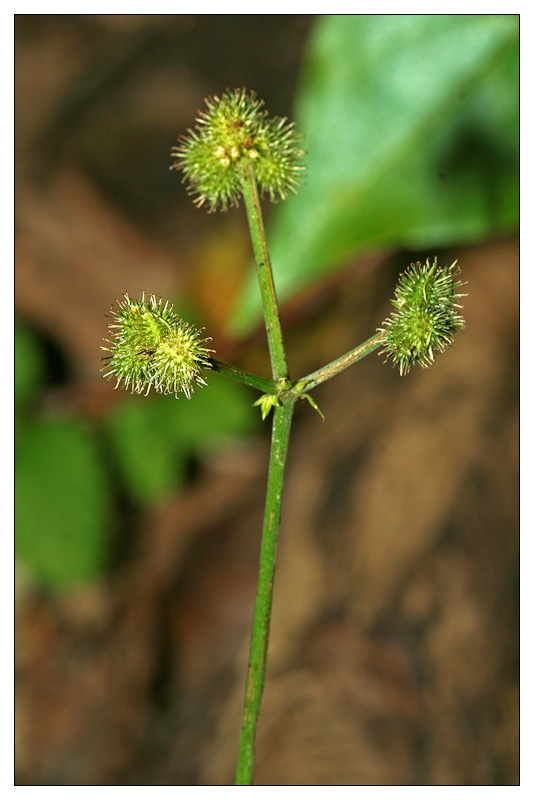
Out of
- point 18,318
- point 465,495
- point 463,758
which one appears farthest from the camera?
point 18,318

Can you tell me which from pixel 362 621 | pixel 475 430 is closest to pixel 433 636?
pixel 362 621

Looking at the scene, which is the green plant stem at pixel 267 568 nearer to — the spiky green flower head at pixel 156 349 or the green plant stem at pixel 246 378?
the green plant stem at pixel 246 378

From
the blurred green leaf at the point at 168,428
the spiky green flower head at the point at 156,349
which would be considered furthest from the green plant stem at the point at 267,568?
the blurred green leaf at the point at 168,428

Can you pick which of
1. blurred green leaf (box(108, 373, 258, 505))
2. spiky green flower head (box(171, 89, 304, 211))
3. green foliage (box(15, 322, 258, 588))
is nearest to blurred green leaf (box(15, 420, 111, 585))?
green foliage (box(15, 322, 258, 588))

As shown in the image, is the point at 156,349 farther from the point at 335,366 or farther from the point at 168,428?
the point at 168,428

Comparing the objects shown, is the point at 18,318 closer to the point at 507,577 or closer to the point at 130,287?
the point at 130,287

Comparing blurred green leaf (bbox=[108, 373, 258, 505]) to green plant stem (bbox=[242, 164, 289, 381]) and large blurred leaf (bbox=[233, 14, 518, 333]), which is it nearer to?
large blurred leaf (bbox=[233, 14, 518, 333])
